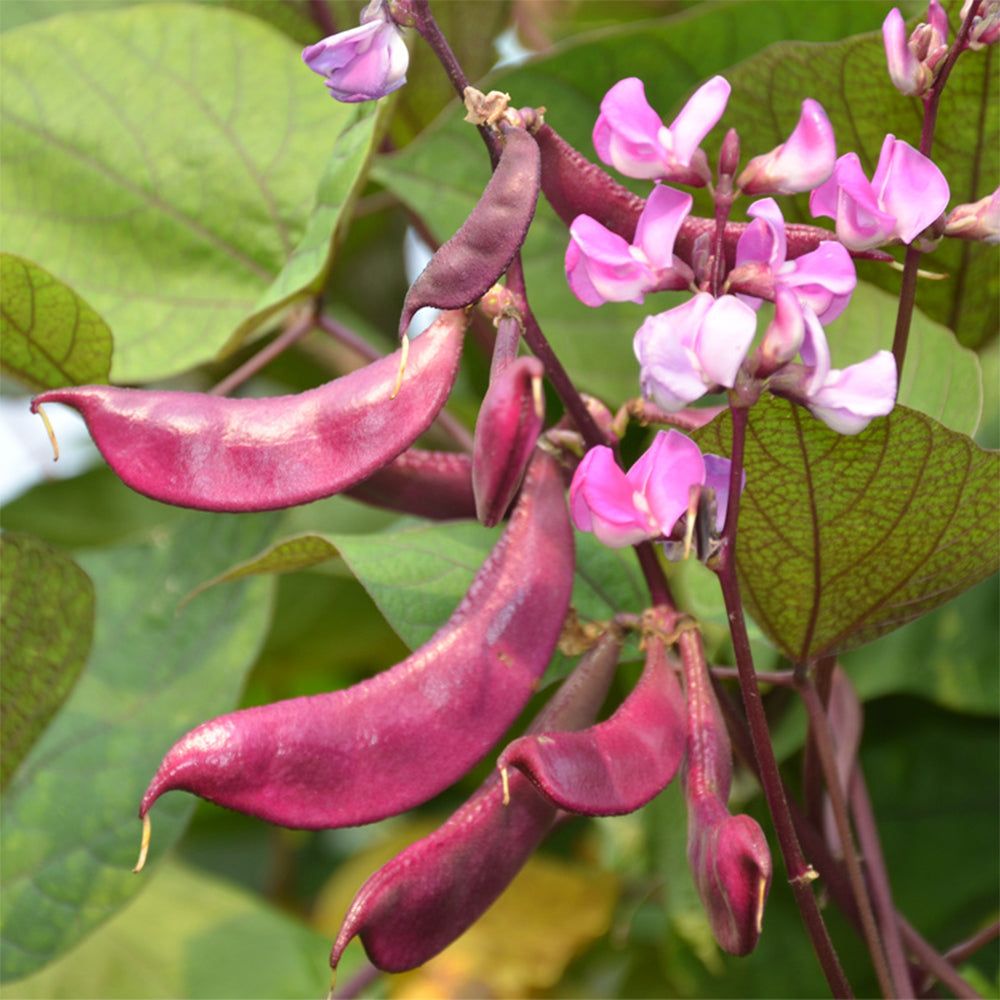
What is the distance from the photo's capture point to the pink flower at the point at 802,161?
339 millimetres

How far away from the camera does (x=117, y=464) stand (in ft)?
1.18

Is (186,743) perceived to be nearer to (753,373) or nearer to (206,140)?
(753,373)

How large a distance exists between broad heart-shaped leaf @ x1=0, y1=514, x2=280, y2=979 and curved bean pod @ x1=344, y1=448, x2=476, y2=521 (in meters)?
0.17

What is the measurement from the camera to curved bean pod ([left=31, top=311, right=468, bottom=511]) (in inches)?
13.8

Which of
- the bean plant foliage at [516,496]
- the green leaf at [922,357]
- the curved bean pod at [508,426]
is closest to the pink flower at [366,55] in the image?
the bean plant foliage at [516,496]

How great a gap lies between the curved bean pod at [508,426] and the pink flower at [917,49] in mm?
154

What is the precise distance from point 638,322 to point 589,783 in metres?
0.32

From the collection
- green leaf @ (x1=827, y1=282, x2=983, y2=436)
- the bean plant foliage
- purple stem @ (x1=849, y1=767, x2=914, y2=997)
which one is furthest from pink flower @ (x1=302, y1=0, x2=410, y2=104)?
purple stem @ (x1=849, y1=767, x2=914, y2=997)

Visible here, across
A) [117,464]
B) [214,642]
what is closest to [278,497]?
[117,464]

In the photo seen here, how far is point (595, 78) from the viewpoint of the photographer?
1.88ft

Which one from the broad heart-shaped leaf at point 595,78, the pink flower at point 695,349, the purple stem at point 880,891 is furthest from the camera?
the broad heart-shaped leaf at point 595,78

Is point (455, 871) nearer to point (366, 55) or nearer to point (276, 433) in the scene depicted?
point (276, 433)

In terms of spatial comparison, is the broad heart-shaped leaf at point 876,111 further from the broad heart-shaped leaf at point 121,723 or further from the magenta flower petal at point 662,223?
the broad heart-shaped leaf at point 121,723

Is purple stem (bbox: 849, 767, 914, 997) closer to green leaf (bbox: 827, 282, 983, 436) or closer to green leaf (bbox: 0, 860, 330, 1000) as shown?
green leaf (bbox: 827, 282, 983, 436)
